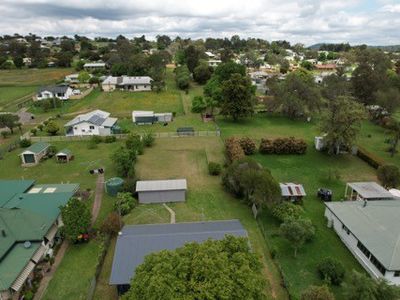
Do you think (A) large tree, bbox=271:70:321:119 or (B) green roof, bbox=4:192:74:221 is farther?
(A) large tree, bbox=271:70:321:119

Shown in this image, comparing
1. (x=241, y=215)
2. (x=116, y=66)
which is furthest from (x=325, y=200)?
(x=116, y=66)

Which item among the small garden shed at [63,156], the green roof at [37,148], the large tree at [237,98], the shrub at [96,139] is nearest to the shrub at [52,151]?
the green roof at [37,148]

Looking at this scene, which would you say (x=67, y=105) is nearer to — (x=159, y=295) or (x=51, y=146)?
(x=51, y=146)

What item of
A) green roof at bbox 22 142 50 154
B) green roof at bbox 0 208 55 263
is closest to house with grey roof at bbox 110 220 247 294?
green roof at bbox 0 208 55 263

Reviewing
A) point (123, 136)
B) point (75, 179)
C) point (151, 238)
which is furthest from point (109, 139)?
point (151, 238)

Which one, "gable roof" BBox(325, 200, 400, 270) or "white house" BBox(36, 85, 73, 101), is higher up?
"white house" BBox(36, 85, 73, 101)

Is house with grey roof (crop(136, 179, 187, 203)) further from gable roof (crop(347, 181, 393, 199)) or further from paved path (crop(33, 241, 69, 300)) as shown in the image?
gable roof (crop(347, 181, 393, 199))

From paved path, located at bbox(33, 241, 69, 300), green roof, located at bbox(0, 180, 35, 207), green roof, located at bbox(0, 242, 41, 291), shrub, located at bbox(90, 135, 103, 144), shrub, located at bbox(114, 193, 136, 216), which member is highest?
green roof, located at bbox(0, 180, 35, 207)

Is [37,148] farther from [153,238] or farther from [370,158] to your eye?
[370,158]
